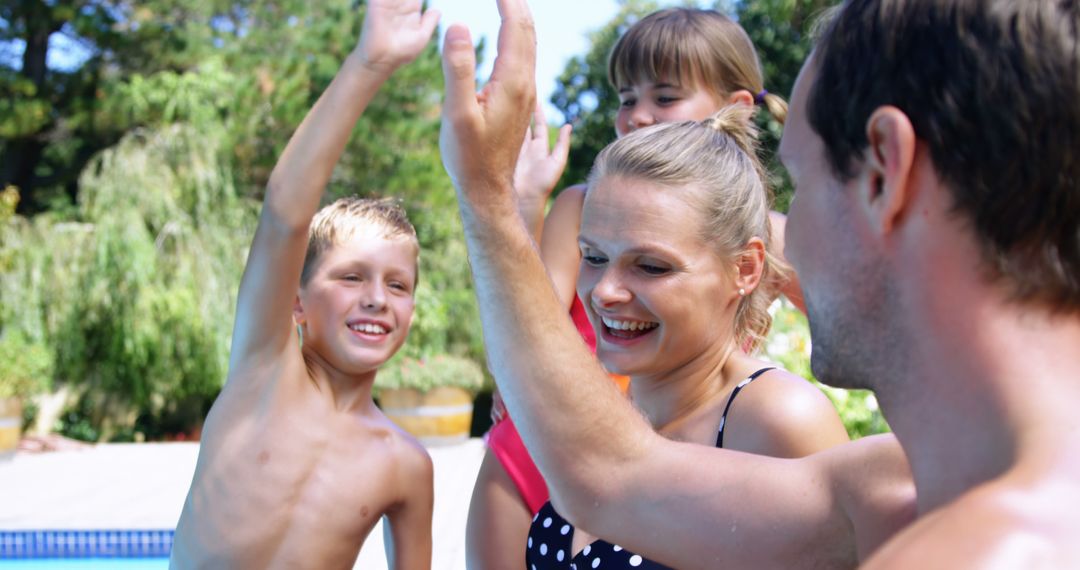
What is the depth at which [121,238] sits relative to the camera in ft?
47.4

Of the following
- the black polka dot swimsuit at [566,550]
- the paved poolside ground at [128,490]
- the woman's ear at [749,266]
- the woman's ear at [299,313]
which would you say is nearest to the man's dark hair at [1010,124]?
the black polka dot swimsuit at [566,550]

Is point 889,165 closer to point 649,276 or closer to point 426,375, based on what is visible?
point 649,276

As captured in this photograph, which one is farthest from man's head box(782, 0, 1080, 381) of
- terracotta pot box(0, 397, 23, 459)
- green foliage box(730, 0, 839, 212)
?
green foliage box(730, 0, 839, 212)

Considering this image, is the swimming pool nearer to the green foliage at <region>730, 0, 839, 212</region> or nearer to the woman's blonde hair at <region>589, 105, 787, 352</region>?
the woman's blonde hair at <region>589, 105, 787, 352</region>

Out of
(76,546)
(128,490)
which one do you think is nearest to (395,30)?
(76,546)

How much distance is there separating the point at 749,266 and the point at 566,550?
0.73m

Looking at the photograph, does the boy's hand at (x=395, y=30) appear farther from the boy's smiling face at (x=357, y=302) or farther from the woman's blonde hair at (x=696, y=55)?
the woman's blonde hair at (x=696, y=55)

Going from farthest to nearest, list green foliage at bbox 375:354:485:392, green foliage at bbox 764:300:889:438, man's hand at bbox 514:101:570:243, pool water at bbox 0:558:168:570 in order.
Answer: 1. green foliage at bbox 375:354:485:392
2. pool water at bbox 0:558:168:570
3. green foliage at bbox 764:300:889:438
4. man's hand at bbox 514:101:570:243

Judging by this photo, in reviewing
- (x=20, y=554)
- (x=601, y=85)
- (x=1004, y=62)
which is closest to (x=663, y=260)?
(x=1004, y=62)

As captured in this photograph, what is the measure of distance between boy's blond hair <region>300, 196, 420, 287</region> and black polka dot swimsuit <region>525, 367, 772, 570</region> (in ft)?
3.94

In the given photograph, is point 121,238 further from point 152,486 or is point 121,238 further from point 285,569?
point 285,569

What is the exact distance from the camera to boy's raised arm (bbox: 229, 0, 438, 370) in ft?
7.16

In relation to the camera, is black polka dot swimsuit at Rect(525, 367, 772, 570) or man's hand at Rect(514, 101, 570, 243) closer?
black polka dot swimsuit at Rect(525, 367, 772, 570)

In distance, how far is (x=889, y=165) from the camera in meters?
1.02
